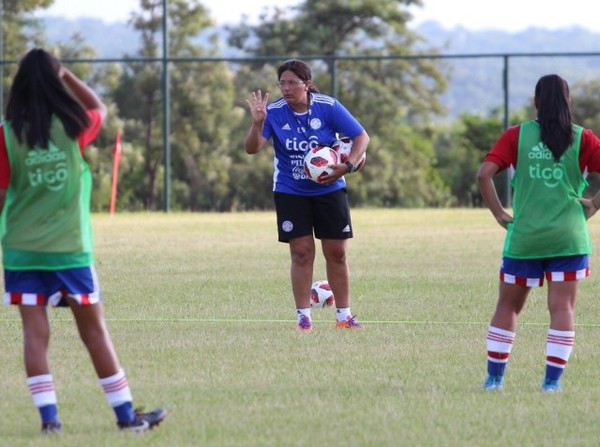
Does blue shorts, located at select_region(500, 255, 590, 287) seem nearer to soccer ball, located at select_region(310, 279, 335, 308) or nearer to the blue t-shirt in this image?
the blue t-shirt

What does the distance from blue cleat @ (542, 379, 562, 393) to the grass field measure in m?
0.09

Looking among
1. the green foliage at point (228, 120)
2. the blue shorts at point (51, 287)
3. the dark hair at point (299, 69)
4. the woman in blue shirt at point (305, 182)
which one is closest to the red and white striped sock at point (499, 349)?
the blue shorts at point (51, 287)

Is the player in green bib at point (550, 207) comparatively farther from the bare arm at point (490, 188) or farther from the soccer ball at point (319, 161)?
the soccer ball at point (319, 161)

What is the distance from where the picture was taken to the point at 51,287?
5.96 metres

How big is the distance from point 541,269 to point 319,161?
2.78 meters

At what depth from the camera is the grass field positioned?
608cm

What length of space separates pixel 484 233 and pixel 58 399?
46.9 ft

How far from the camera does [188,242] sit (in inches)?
754

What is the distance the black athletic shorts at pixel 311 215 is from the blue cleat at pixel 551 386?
9.64ft

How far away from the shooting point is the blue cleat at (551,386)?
23.2 feet

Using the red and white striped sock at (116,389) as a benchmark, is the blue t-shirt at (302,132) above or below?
above

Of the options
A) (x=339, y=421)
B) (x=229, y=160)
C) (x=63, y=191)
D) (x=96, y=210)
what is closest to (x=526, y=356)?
(x=339, y=421)

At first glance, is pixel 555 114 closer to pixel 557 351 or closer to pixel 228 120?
pixel 557 351

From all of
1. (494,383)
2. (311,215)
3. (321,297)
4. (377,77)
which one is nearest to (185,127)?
(377,77)
